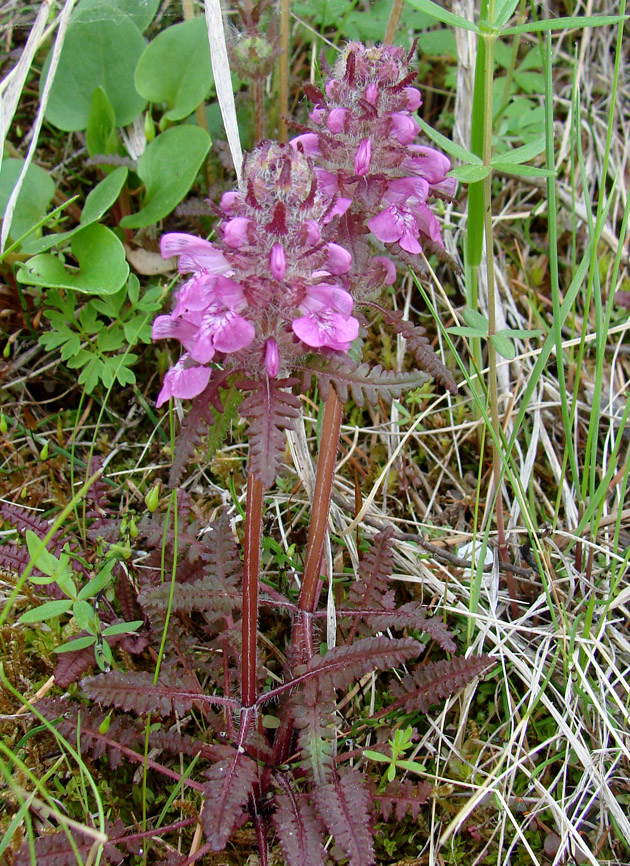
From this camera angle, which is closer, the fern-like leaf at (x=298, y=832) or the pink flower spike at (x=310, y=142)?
the fern-like leaf at (x=298, y=832)

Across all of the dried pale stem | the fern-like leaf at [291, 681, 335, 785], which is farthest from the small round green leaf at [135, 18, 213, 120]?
the fern-like leaf at [291, 681, 335, 785]

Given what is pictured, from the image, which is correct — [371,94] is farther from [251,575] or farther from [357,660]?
[357,660]

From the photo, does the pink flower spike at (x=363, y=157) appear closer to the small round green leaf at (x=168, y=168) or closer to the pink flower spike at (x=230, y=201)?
the pink flower spike at (x=230, y=201)

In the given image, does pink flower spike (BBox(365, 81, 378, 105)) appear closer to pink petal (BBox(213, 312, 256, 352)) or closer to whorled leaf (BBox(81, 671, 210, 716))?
pink petal (BBox(213, 312, 256, 352))

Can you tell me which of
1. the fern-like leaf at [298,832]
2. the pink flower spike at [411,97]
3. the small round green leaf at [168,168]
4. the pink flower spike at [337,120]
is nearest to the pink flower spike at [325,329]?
the pink flower spike at [337,120]

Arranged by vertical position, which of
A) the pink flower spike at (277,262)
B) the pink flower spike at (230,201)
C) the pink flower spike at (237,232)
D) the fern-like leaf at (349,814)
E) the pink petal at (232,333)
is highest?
the pink flower spike at (230,201)

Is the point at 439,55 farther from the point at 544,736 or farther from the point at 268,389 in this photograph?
the point at 544,736

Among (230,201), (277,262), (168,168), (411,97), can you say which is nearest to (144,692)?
(277,262)

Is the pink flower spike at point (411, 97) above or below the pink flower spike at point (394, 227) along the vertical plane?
above
